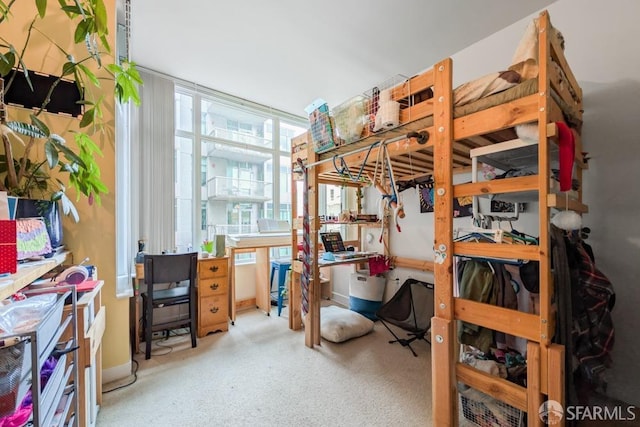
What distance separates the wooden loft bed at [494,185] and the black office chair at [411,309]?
1256mm

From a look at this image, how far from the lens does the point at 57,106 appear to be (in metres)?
1.76

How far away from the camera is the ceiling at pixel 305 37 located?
215cm

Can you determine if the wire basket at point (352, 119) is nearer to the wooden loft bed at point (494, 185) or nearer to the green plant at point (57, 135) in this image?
the wooden loft bed at point (494, 185)

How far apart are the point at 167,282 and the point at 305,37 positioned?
2.66 metres

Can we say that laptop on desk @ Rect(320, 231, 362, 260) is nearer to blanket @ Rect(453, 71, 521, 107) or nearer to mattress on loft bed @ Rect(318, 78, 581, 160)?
mattress on loft bed @ Rect(318, 78, 581, 160)

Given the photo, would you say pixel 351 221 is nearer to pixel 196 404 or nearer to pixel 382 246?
pixel 382 246

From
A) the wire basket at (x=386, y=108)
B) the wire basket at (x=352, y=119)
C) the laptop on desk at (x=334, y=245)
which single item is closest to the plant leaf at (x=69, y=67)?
the wire basket at (x=352, y=119)

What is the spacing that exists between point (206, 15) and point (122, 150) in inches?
53.6

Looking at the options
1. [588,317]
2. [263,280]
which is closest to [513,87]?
[588,317]

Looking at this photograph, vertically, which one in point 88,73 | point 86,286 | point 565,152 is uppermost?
point 88,73

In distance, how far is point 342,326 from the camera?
266 cm

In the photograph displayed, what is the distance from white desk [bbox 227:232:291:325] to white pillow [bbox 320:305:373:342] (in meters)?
0.91

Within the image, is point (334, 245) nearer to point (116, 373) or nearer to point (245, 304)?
point (245, 304)

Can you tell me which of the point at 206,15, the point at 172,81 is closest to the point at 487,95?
the point at 206,15
